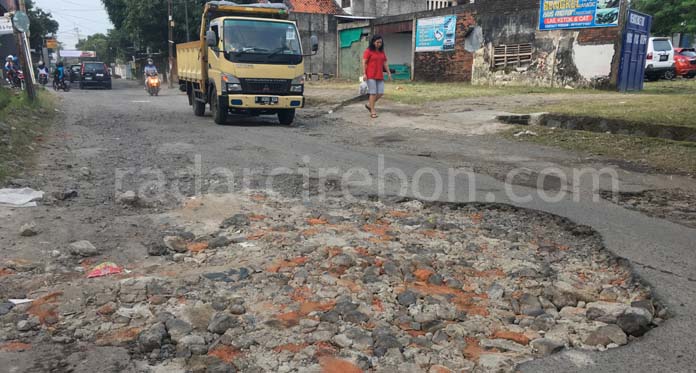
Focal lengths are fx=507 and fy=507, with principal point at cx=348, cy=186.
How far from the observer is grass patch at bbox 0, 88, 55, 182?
622 centimetres

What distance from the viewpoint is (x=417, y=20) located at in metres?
22.7

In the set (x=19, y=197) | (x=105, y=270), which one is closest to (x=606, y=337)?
(x=105, y=270)

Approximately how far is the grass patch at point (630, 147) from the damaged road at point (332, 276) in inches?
32.2

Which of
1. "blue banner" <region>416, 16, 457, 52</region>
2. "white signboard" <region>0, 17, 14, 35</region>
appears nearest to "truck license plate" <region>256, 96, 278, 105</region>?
"blue banner" <region>416, 16, 457, 52</region>

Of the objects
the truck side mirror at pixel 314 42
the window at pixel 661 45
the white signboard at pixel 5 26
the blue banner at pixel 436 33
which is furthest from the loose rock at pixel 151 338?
the window at pixel 661 45

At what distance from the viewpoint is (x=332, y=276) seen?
3207 mm

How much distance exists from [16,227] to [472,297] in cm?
360

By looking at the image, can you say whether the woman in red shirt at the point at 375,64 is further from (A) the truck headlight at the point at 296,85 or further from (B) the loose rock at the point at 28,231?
(B) the loose rock at the point at 28,231

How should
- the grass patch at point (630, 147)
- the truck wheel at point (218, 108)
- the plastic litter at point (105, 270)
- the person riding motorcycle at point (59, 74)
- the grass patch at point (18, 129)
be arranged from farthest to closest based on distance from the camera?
the person riding motorcycle at point (59, 74), the truck wheel at point (218, 108), the grass patch at point (630, 147), the grass patch at point (18, 129), the plastic litter at point (105, 270)

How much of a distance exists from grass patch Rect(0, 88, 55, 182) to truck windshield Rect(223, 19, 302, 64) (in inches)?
152

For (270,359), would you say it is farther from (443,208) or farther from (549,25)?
(549,25)

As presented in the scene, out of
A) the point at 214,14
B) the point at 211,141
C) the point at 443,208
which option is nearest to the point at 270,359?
the point at 443,208

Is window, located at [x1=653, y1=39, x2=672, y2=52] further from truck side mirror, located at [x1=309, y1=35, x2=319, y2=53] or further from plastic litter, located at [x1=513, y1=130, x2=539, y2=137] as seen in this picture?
truck side mirror, located at [x1=309, y1=35, x2=319, y2=53]

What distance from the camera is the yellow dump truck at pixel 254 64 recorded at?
33.2 feet
